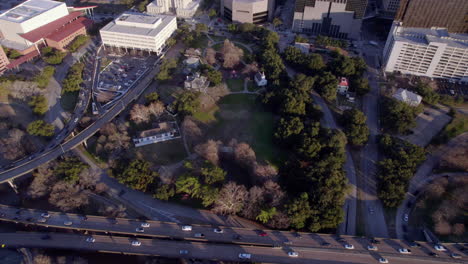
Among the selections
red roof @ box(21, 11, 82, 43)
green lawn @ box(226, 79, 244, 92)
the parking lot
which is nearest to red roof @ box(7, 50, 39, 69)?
red roof @ box(21, 11, 82, 43)

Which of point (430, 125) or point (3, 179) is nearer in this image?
point (3, 179)

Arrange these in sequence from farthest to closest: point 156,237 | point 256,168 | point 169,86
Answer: point 169,86, point 256,168, point 156,237

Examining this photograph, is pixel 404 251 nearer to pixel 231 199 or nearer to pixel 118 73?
pixel 231 199

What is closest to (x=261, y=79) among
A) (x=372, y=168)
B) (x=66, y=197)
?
(x=372, y=168)

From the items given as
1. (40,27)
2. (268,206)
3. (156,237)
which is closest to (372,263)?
(268,206)

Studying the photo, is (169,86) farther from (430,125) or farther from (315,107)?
(430,125)

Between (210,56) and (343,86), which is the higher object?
(210,56)
